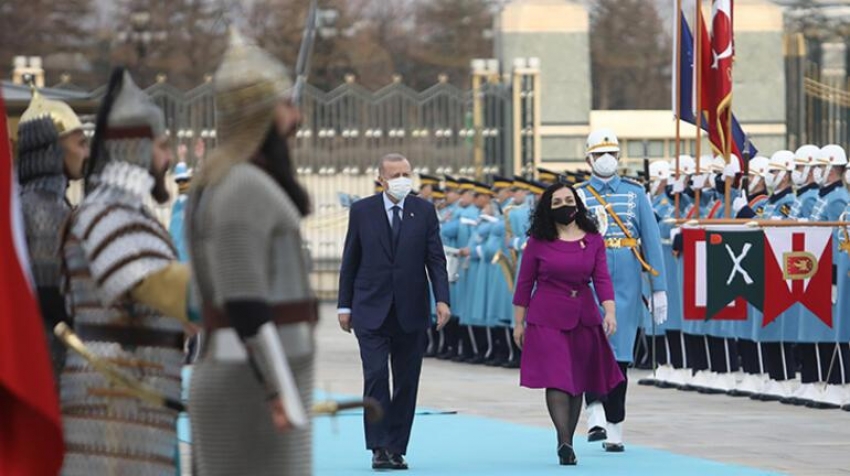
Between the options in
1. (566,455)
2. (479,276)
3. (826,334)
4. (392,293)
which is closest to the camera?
(566,455)

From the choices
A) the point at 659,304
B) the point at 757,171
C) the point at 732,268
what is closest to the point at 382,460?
the point at 659,304

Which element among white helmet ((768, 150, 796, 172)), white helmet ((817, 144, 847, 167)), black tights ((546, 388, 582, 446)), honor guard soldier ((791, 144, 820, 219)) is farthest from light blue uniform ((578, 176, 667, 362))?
white helmet ((768, 150, 796, 172))

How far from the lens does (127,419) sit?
24.5ft

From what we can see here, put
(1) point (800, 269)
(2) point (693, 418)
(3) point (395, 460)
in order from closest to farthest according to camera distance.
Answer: (3) point (395, 460)
(2) point (693, 418)
(1) point (800, 269)

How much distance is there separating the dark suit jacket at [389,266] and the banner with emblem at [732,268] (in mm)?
4289

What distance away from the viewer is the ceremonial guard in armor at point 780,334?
18312mm

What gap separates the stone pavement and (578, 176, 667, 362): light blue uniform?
82 centimetres

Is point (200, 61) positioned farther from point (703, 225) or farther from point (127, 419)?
point (127, 419)

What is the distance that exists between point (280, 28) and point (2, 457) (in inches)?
2214

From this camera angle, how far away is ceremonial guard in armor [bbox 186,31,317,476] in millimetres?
6727

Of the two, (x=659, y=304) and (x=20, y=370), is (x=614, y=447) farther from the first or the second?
(x=20, y=370)

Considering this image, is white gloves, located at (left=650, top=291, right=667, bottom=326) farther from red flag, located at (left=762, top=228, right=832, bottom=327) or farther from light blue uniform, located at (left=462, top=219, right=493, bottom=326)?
light blue uniform, located at (left=462, top=219, right=493, bottom=326)

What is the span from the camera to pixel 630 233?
49.9 ft

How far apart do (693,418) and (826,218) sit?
6.71 ft
